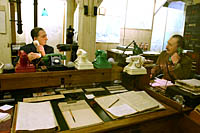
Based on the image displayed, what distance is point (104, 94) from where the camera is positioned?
154cm

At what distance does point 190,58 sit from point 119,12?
7.53 feet

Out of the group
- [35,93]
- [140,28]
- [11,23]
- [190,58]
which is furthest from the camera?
[140,28]

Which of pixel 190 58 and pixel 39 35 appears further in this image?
pixel 39 35

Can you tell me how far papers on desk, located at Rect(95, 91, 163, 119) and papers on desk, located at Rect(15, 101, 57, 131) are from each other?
0.39m

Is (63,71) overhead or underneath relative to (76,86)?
overhead

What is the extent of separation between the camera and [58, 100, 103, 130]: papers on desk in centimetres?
102

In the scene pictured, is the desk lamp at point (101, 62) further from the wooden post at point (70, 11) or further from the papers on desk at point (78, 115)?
the wooden post at point (70, 11)

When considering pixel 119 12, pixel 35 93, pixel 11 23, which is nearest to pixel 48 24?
pixel 11 23

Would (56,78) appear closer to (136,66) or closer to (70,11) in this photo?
Result: (136,66)

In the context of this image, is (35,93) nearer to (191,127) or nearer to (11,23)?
(191,127)

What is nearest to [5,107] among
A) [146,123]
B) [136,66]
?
[146,123]

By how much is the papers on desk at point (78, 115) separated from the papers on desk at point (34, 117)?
9cm

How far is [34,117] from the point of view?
102 centimetres

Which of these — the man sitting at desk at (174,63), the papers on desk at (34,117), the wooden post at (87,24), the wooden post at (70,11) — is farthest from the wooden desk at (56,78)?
the wooden post at (70,11)
